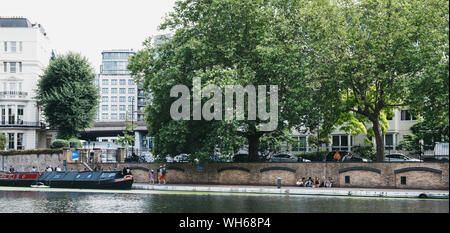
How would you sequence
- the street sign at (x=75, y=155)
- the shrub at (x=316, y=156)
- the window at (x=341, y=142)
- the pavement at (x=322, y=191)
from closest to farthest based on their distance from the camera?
the pavement at (x=322, y=191)
the shrub at (x=316, y=156)
the street sign at (x=75, y=155)
the window at (x=341, y=142)

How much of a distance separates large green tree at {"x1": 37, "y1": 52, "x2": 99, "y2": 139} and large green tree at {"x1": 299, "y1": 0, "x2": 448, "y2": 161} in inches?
1180

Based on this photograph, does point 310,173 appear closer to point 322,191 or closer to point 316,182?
Answer: point 316,182

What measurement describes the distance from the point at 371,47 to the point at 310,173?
10.5 metres

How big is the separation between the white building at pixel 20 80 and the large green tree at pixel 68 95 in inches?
184

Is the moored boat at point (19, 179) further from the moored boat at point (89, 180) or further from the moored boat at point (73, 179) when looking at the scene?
the moored boat at point (89, 180)

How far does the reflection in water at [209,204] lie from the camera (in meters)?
25.3

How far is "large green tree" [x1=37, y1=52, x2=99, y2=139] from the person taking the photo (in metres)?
56.2

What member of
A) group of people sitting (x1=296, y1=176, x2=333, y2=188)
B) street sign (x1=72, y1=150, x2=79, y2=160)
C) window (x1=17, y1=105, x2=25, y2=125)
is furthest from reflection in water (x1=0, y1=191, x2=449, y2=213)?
window (x1=17, y1=105, x2=25, y2=125)

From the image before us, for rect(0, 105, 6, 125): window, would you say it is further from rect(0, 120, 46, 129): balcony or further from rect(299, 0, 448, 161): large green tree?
rect(299, 0, 448, 161): large green tree

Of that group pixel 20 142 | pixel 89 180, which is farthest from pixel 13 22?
pixel 89 180

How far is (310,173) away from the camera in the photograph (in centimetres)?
3809

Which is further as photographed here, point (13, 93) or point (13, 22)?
point (13, 22)

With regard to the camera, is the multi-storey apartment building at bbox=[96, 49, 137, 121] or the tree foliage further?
the multi-storey apartment building at bbox=[96, 49, 137, 121]

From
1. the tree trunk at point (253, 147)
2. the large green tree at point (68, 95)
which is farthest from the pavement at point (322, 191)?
the large green tree at point (68, 95)
